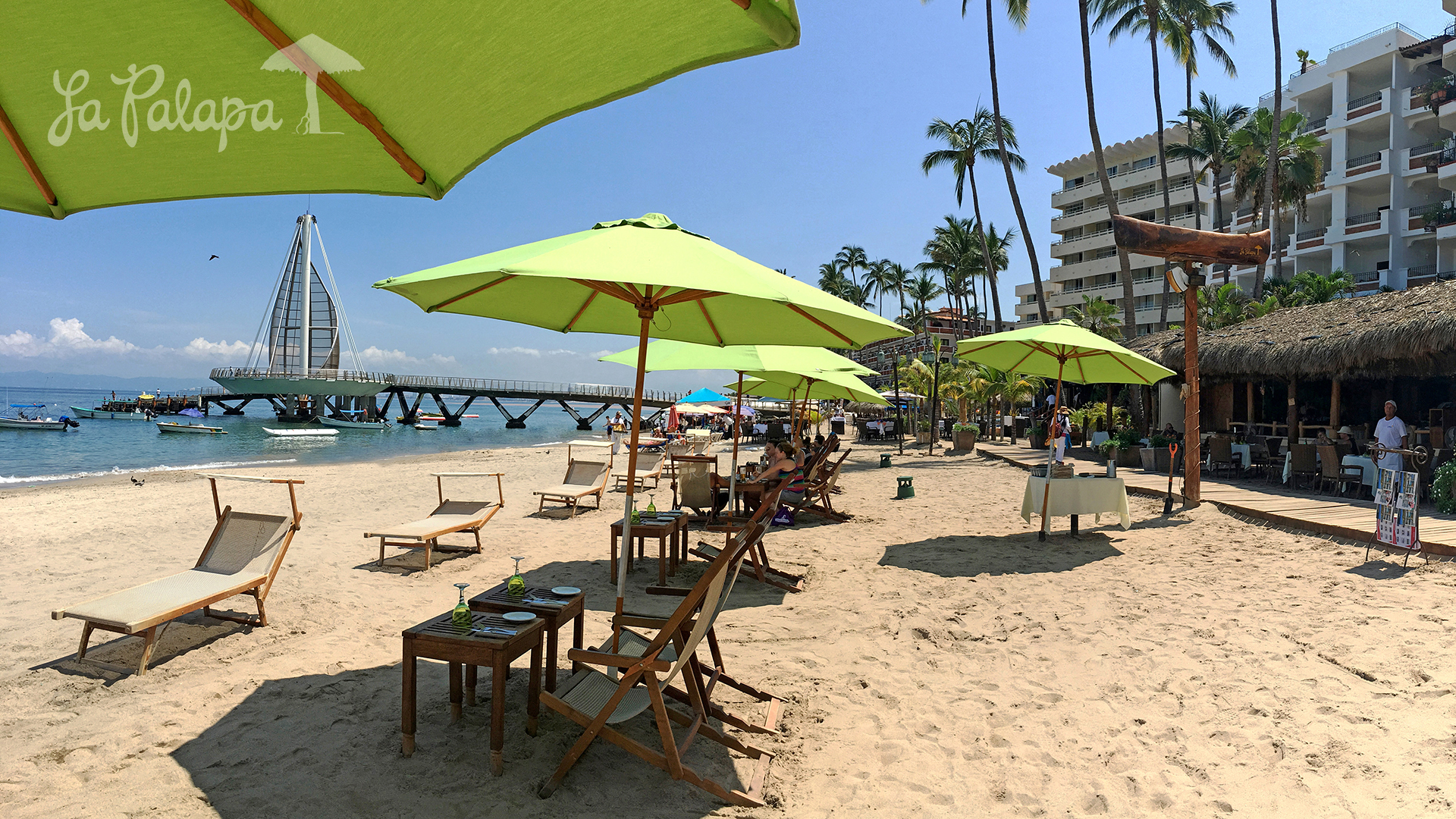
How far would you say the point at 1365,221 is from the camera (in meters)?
32.0

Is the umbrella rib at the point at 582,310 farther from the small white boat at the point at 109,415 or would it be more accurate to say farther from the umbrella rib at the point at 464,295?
the small white boat at the point at 109,415

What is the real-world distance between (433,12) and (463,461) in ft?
75.5

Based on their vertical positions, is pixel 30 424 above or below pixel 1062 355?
below

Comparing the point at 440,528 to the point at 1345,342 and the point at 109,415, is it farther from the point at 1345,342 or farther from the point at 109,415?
the point at 109,415

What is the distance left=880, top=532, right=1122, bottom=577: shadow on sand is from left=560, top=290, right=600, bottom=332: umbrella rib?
11.6ft

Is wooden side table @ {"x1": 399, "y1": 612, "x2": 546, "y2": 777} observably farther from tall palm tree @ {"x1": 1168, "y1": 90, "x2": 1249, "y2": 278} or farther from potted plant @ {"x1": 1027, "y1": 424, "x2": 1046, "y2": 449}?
tall palm tree @ {"x1": 1168, "y1": 90, "x2": 1249, "y2": 278}

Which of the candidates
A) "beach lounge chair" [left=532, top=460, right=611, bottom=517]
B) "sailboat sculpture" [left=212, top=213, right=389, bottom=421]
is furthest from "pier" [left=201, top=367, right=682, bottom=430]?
"beach lounge chair" [left=532, top=460, right=611, bottom=517]

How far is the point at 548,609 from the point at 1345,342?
13.7m

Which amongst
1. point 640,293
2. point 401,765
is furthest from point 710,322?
point 401,765

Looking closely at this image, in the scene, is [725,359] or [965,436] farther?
[965,436]

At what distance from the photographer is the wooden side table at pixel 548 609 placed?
334 centimetres

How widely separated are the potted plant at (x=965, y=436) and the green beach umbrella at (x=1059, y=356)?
10.6 metres

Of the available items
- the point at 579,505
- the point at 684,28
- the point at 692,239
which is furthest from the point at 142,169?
the point at 579,505

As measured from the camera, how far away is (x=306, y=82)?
155 centimetres
